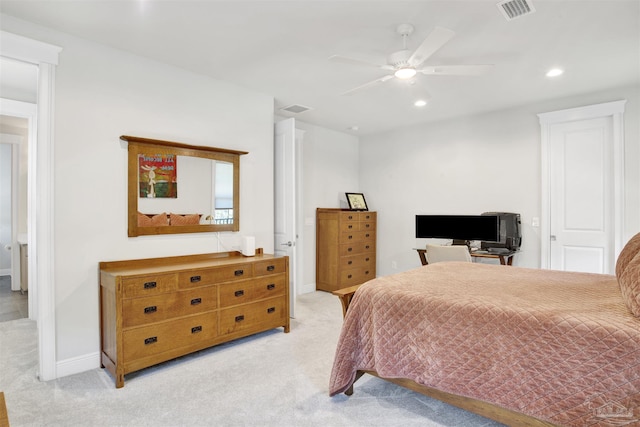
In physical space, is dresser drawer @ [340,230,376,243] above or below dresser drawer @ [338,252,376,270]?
above

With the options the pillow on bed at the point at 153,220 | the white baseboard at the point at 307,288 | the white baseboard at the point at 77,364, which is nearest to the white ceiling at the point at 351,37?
the pillow on bed at the point at 153,220

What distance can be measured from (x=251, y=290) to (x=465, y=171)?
3.52m

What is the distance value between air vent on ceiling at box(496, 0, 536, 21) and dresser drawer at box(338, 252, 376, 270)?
11.8 ft

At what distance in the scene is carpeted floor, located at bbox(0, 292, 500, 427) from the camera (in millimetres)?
2029

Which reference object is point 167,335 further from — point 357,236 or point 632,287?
point 357,236

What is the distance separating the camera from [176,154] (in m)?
3.22

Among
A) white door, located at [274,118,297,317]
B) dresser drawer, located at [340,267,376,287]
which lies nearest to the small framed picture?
dresser drawer, located at [340,267,376,287]

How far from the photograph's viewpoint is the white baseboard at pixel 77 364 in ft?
8.43

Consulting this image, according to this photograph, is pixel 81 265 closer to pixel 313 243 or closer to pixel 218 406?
pixel 218 406

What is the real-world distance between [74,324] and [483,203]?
4.82 metres

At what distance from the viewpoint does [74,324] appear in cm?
265

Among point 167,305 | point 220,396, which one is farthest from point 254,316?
point 220,396

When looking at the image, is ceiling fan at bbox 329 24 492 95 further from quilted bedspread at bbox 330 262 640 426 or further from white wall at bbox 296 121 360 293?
white wall at bbox 296 121 360 293

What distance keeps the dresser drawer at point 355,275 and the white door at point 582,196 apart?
2.57 m
